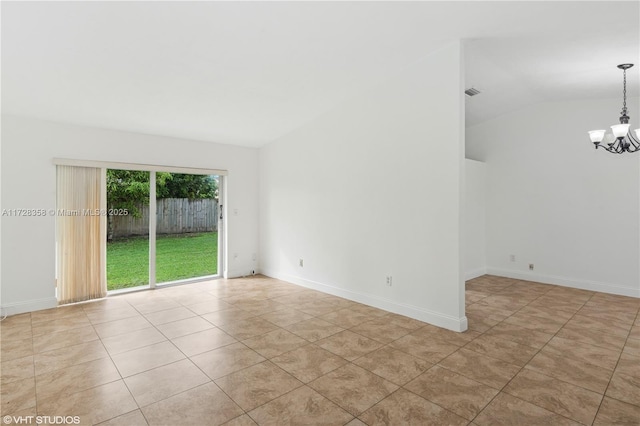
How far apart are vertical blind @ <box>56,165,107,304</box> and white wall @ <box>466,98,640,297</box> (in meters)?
6.52

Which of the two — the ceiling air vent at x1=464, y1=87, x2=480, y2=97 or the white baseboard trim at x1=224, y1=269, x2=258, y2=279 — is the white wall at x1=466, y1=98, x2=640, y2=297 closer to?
the ceiling air vent at x1=464, y1=87, x2=480, y2=97

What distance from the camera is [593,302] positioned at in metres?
4.48

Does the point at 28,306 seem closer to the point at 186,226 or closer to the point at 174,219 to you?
the point at 174,219

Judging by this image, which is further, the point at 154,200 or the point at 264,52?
the point at 154,200

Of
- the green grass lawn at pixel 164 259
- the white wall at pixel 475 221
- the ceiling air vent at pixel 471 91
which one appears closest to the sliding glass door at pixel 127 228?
the green grass lawn at pixel 164 259

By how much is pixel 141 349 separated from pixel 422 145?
11.8 feet

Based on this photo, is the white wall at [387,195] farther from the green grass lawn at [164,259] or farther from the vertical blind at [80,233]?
the vertical blind at [80,233]

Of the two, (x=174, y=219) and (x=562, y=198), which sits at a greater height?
(x=562, y=198)

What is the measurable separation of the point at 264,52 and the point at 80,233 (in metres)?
3.53

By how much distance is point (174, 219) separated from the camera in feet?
18.1

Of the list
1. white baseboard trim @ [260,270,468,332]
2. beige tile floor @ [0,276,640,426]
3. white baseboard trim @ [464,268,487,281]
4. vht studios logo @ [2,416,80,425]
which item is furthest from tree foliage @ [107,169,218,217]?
white baseboard trim @ [464,268,487,281]

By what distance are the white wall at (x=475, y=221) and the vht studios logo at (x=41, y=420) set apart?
554cm

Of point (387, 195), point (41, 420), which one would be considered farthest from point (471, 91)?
point (41, 420)

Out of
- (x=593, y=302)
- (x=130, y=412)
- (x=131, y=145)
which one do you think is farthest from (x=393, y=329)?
(x=131, y=145)
